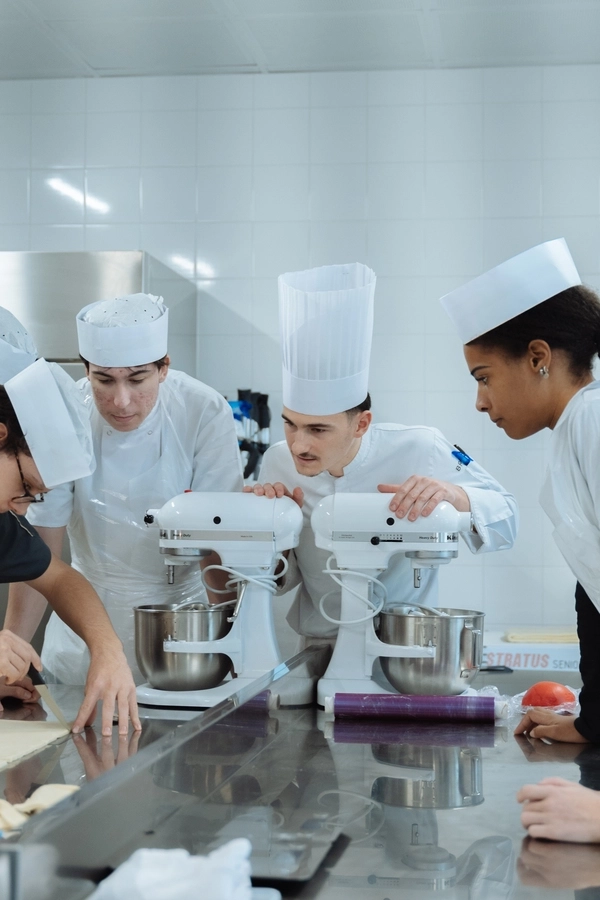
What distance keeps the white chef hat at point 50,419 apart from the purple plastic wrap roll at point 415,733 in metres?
0.60

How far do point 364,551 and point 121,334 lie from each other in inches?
31.2

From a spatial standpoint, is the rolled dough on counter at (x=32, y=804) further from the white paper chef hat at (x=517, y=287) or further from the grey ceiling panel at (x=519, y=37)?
the grey ceiling panel at (x=519, y=37)

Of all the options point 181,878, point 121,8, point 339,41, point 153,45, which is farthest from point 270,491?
point 153,45

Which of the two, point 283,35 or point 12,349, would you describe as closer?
point 12,349

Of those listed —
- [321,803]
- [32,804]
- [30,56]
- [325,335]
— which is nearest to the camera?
[32,804]

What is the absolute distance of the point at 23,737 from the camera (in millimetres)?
1355

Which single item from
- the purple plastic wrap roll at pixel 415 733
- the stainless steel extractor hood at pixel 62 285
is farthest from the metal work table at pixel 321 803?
the stainless steel extractor hood at pixel 62 285

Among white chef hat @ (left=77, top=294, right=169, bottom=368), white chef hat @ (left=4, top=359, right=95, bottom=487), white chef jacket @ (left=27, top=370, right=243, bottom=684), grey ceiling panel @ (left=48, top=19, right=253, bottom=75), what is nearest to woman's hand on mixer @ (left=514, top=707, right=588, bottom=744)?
white chef hat @ (left=4, top=359, right=95, bottom=487)

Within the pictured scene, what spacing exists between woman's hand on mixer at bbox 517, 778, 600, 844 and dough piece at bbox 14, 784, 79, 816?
50 centimetres

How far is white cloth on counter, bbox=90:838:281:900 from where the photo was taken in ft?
2.60

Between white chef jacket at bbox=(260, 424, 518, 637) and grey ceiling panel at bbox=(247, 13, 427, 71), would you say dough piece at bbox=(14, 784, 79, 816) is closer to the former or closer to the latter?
white chef jacket at bbox=(260, 424, 518, 637)

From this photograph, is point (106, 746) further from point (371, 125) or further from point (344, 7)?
point (371, 125)

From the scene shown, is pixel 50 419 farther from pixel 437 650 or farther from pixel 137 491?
pixel 137 491

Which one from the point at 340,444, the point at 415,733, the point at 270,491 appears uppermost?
the point at 340,444
